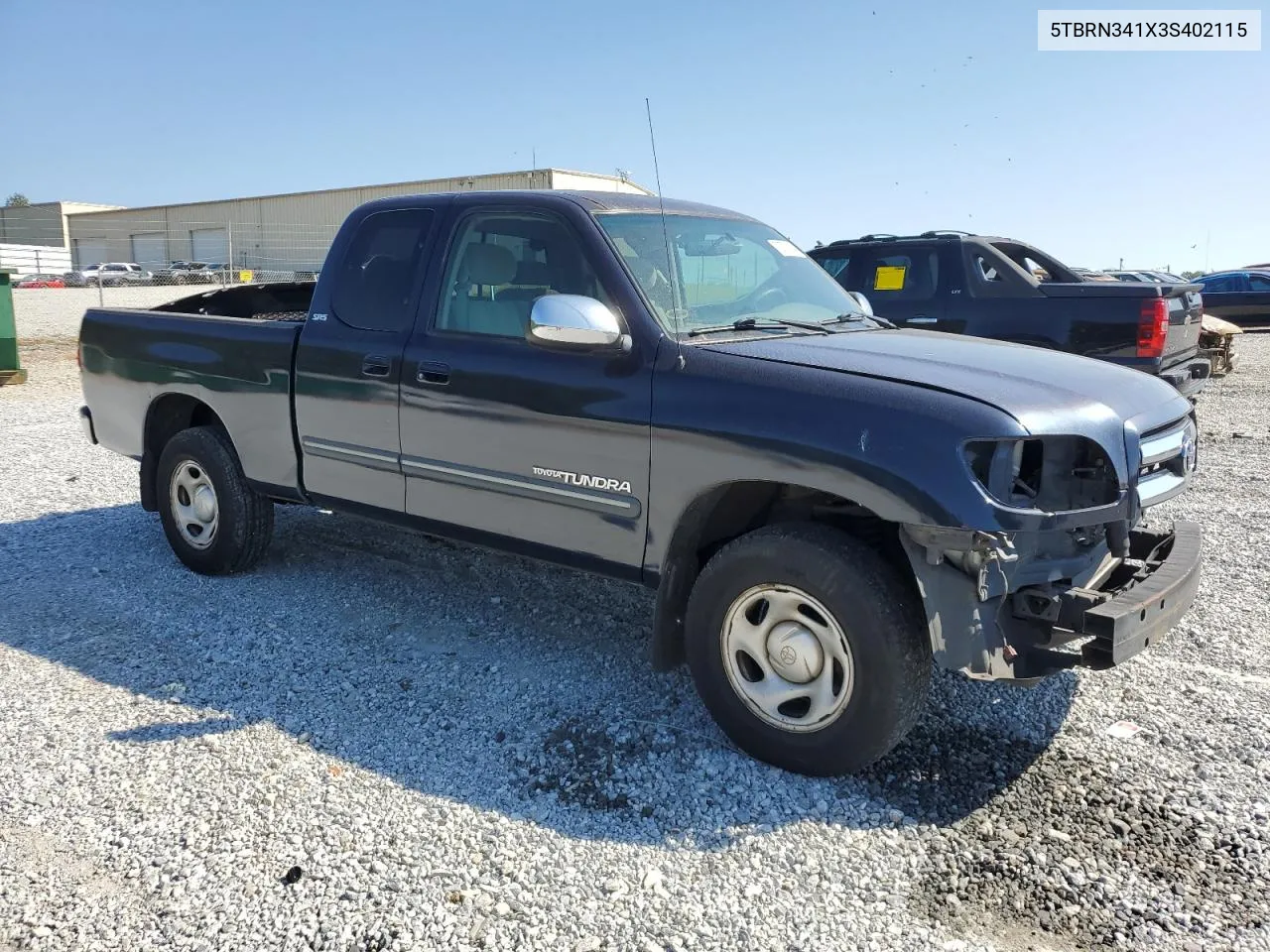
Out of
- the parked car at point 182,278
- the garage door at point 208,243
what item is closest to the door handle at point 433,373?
the parked car at point 182,278

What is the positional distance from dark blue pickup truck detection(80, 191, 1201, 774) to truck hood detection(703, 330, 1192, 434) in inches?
0.7

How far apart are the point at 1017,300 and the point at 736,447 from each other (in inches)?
257

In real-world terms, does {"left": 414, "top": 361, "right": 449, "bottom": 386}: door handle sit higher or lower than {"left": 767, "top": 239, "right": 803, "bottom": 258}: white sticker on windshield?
lower

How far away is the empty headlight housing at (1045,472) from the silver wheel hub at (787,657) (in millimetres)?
667

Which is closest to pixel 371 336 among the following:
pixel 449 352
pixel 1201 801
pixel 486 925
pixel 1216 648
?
pixel 449 352

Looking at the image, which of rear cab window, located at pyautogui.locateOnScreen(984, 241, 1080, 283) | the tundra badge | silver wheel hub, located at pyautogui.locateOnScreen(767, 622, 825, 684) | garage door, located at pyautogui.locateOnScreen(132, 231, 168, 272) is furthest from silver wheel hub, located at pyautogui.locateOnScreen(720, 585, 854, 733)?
garage door, located at pyautogui.locateOnScreen(132, 231, 168, 272)

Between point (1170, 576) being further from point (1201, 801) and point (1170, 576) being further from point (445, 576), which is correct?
point (445, 576)

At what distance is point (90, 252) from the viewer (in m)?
51.1

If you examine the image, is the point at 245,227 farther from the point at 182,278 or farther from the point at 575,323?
the point at 575,323

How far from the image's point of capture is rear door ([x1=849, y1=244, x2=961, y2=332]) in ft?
30.7

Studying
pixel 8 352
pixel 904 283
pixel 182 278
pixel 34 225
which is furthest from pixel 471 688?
pixel 34 225

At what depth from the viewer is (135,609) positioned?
16.4ft

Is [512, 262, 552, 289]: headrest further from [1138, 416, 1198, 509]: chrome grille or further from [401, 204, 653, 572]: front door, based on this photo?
[1138, 416, 1198, 509]: chrome grille

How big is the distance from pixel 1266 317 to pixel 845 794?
23104mm
